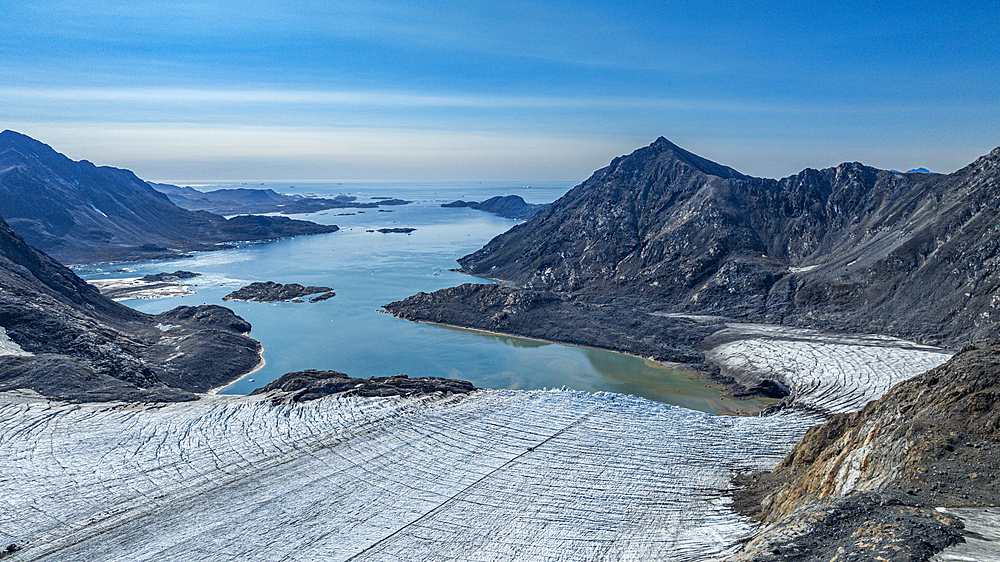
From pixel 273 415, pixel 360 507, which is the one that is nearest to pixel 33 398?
pixel 273 415

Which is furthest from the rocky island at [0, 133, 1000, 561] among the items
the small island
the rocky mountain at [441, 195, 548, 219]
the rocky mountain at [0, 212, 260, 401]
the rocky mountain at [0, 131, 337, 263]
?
the rocky mountain at [441, 195, 548, 219]

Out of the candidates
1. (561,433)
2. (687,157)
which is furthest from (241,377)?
(687,157)

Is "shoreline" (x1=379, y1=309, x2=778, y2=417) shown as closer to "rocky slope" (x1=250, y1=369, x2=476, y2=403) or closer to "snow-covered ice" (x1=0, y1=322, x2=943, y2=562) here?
"snow-covered ice" (x1=0, y1=322, x2=943, y2=562)

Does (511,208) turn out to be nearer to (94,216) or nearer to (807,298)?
(94,216)

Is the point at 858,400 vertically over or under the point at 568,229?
under

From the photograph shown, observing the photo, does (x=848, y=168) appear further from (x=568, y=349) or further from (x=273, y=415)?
(x=273, y=415)
